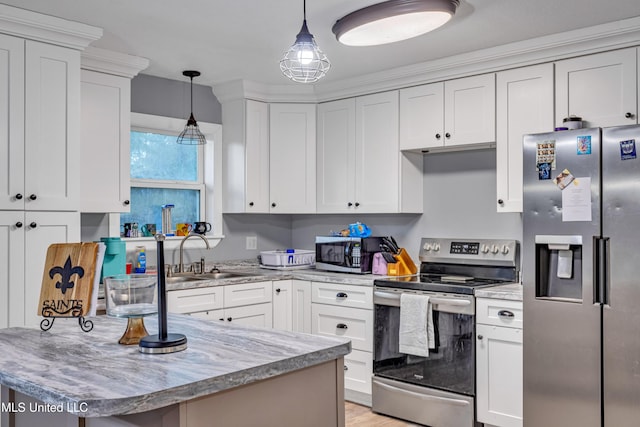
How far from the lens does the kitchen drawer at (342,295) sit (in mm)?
3850

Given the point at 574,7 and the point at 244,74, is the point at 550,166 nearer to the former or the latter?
the point at 574,7

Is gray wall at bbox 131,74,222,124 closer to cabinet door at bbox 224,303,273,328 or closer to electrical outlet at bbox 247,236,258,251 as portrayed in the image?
electrical outlet at bbox 247,236,258,251

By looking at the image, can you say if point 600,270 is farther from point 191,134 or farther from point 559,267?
point 191,134

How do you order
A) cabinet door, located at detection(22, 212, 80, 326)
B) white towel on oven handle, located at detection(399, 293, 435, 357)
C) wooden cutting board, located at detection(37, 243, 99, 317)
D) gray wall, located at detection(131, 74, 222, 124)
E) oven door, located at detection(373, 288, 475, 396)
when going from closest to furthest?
wooden cutting board, located at detection(37, 243, 99, 317) → cabinet door, located at detection(22, 212, 80, 326) → oven door, located at detection(373, 288, 475, 396) → white towel on oven handle, located at detection(399, 293, 435, 357) → gray wall, located at detection(131, 74, 222, 124)

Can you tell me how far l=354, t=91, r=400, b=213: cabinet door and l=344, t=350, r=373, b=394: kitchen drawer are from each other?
3.48 feet

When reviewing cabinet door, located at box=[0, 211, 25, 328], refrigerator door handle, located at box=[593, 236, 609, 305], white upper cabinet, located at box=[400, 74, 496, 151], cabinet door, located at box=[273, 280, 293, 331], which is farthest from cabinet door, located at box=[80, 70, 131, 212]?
refrigerator door handle, located at box=[593, 236, 609, 305]

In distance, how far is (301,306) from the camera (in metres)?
4.22

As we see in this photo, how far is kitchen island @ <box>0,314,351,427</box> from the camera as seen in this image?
1364mm

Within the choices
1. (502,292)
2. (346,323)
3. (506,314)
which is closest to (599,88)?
(502,292)

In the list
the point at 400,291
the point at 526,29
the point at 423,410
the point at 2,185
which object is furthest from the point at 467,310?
the point at 2,185

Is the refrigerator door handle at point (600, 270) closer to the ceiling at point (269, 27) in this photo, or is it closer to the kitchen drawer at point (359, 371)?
the ceiling at point (269, 27)

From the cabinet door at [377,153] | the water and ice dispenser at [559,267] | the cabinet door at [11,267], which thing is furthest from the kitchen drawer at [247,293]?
the water and ice dispenser at [559,267]

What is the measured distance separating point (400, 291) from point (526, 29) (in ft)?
5.60

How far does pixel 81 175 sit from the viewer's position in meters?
3.54
